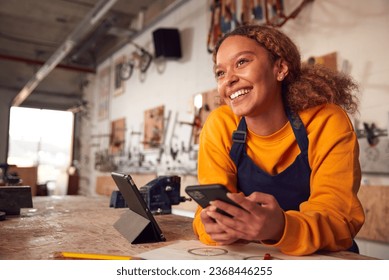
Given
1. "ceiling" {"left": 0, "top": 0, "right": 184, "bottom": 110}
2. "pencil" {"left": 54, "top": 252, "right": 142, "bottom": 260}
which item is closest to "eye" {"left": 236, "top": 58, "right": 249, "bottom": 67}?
"pencil" {"left": 54, "top": 252, "right": 142, "bottom": 260}

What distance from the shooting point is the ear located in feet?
3.88

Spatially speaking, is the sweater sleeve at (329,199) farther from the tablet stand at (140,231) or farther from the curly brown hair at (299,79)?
the tablet stand at (140,231)

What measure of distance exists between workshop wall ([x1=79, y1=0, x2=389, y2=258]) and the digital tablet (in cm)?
157

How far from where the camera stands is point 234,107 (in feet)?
3.72

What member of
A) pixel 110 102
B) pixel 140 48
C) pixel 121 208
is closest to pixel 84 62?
pixel 110 102

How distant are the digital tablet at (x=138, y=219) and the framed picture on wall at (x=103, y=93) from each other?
18.3ft

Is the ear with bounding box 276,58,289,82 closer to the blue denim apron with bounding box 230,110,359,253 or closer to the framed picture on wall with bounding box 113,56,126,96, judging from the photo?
the blue denim apron with bounding box 230,110,359,253

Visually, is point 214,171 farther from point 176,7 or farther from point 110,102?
point 110,102

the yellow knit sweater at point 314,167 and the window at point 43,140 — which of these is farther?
the window at point 43,140

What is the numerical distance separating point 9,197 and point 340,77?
4.48 feet

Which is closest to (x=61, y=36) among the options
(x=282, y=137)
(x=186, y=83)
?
(x=186, y=83)

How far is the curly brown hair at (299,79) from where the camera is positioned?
3.76 ft

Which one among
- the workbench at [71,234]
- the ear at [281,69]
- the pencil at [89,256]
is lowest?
the workbench at [71,234]

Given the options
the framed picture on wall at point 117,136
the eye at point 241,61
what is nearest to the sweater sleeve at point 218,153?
the eye at point 241,61
